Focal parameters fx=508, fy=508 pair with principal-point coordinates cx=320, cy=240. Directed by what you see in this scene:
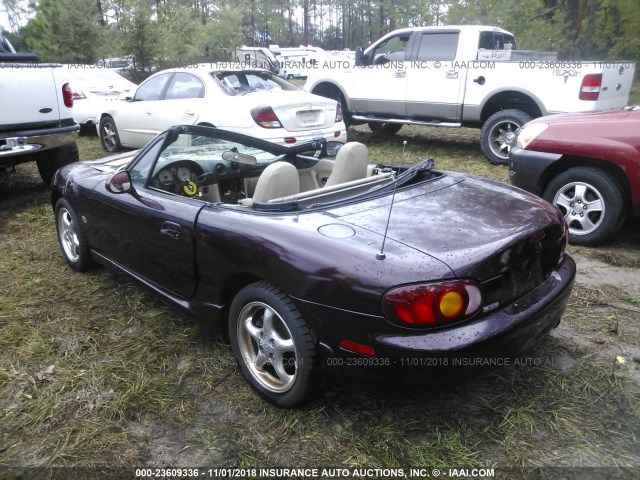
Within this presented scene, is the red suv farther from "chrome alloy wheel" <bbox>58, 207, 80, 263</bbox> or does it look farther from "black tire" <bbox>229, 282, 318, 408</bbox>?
"chrome alloy wheel" <bbox>58, 207, 80, 263</bbox>

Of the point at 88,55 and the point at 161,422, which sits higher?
the point at 88,55

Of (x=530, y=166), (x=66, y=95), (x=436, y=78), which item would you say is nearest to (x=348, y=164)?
(x=530, y=166)

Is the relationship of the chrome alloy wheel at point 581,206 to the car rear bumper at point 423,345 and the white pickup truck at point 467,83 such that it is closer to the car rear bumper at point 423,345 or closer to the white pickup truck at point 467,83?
the car rear bumper at point 423,345

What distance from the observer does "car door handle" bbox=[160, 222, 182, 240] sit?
2.83m

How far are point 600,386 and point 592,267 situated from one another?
1.69 m

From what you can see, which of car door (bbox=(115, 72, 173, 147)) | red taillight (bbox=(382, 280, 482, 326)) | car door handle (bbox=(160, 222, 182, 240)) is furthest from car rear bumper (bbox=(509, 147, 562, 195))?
car door (bbox=(115, 72, 173, 147))

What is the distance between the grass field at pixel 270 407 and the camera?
2258 millimetres

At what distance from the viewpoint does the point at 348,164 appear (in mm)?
3146

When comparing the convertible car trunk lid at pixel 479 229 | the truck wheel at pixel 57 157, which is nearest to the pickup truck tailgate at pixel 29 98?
the truck wheel at pixel 57 157

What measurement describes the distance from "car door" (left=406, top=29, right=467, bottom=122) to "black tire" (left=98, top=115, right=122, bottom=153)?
199 inches

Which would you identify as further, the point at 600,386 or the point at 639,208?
the point at 639,208

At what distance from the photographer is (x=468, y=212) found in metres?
2.52

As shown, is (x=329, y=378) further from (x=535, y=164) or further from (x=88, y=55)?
(x=88, y=55)

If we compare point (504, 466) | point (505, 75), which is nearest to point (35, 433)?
point (504, 466)
